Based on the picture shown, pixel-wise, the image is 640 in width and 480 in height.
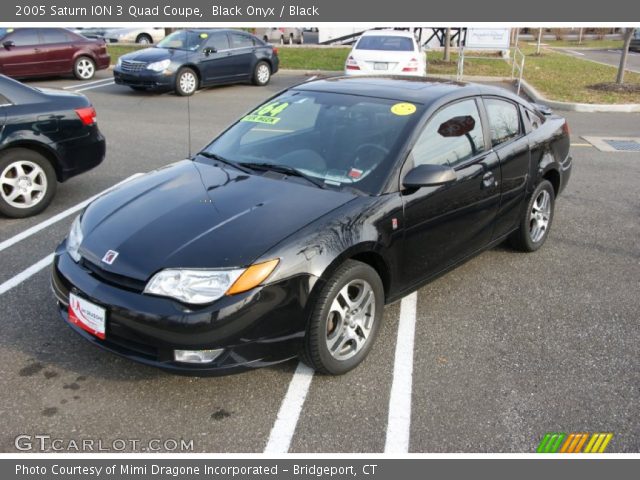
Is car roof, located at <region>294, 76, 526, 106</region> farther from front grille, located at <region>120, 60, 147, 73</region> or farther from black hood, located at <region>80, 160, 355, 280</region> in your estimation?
front grille, located at <region>120, 60, 147, 73</region>

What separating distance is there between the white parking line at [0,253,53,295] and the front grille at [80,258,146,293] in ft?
5.05

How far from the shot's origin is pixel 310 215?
3299mm

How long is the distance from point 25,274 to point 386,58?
405 inches

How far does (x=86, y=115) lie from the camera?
6129mm

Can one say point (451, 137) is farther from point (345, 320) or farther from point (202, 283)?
point (202, 283)

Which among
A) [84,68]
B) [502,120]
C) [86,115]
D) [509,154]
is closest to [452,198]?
[509,154]

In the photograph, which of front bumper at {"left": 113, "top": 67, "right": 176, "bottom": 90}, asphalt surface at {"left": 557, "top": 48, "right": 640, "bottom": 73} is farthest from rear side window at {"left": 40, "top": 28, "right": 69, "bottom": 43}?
asphalt surface at {"left": 557, "top": 48, "right": 640, "bottom": 73}

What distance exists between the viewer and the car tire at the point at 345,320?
125 inches

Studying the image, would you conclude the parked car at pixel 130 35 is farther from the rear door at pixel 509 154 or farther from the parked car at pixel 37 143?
the rear door at pixel 509 154

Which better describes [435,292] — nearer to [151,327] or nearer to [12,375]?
[151,327]

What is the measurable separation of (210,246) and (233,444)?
99 centimetres

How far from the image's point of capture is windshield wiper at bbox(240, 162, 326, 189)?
371 cm

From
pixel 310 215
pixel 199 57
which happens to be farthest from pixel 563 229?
pixel 199 57

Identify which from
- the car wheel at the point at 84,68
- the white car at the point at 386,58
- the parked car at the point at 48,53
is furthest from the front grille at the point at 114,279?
the car wheel at the point at 84,68
